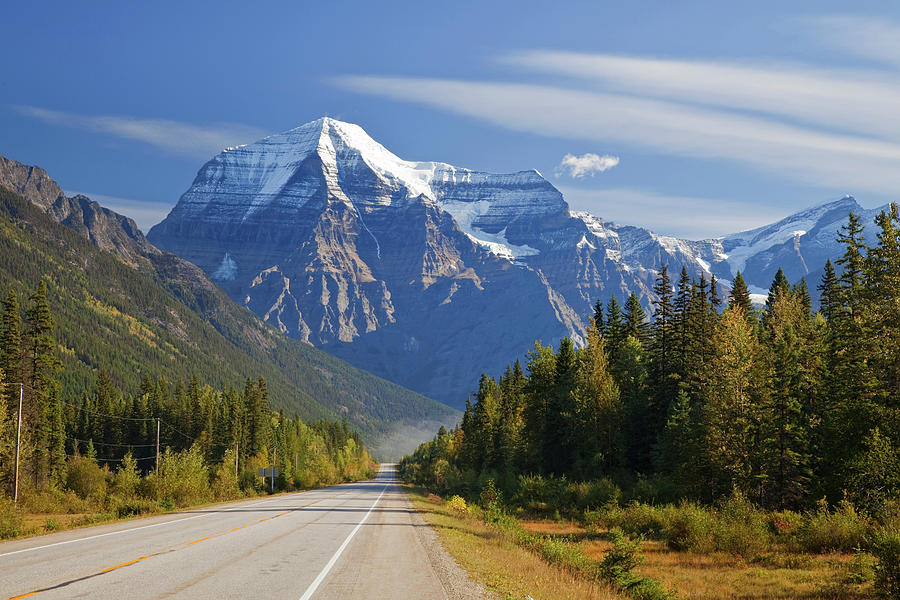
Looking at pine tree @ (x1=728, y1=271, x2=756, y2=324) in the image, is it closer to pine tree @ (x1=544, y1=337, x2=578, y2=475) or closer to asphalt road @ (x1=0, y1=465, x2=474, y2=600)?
pine tree @ (x1=544, y1=337, x2=578, y2=475)

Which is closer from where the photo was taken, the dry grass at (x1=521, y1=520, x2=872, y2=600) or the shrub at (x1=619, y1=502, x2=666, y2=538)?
the dry grass at (x1=521, y1=520, x2=872, y2=600)

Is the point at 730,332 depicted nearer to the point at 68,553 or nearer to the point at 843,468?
the point at 843,468

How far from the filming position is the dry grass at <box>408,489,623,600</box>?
16.8 m

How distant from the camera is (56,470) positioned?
245 feet

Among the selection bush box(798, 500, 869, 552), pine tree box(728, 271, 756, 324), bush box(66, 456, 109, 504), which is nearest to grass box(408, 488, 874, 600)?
bush box(798, 500, 869, 552)

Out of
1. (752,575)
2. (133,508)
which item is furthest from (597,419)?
(752,575)

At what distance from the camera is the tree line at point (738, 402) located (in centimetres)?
3541

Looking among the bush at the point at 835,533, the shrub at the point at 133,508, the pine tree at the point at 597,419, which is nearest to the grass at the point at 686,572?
the bush at the point at 835,533

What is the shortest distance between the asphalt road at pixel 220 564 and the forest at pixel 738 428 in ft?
40.7

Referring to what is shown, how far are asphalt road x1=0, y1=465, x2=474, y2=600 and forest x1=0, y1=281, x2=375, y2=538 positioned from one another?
7.79m

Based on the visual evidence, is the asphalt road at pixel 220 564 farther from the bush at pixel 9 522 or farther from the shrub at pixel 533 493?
the shrub at pixel 533 493

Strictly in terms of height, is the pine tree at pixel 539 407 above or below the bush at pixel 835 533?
above

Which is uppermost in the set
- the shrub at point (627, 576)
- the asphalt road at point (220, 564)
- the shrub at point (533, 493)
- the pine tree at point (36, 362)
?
the pine tree at point (36, 362)

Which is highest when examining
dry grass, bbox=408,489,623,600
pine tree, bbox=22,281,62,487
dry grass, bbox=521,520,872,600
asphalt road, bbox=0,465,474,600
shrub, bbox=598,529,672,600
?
pine tree, bbox=22,281,62,487
